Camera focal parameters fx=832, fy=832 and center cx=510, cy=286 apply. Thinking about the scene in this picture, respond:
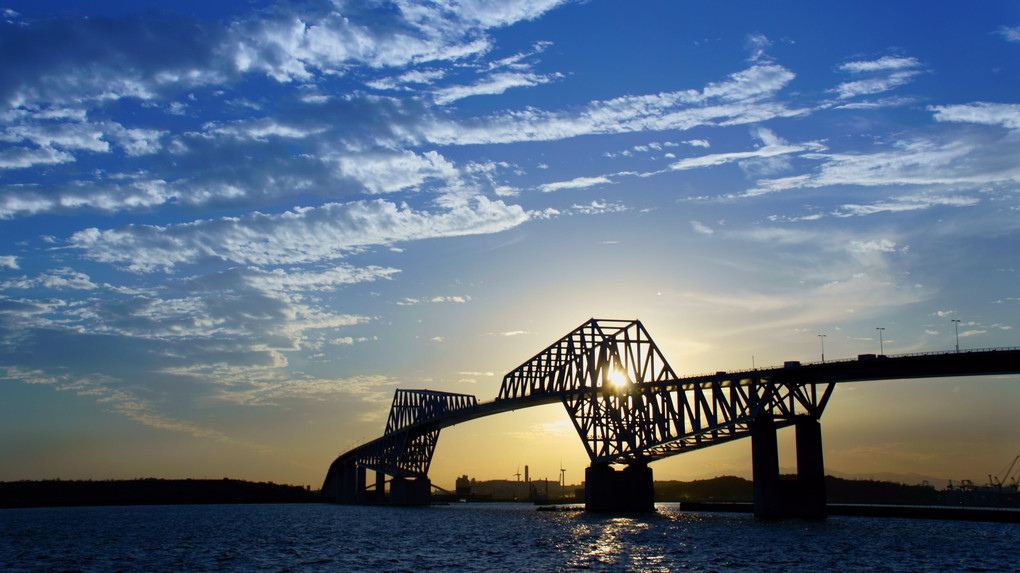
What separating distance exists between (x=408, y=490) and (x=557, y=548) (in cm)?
13449

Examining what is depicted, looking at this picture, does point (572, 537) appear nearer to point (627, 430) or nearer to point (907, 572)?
point (907, 572)

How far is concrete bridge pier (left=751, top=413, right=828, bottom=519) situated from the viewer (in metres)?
88.5

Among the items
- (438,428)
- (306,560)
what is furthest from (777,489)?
(438,428)

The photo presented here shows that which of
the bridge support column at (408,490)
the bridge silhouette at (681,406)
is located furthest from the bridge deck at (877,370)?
the bridge support column at (408,490)

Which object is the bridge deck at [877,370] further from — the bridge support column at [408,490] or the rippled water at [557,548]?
the bridge support column at [408,490]

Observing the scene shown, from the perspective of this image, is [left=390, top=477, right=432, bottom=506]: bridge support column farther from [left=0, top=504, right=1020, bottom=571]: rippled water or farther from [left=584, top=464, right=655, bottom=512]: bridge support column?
[left=0, top=504, right=1020, bottom=571]: rippled water

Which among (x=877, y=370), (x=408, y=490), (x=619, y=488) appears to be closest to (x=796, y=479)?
(x=877, y=370)

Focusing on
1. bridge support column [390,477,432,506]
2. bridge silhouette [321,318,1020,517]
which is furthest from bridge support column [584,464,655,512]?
bridge support column [390,477,432,506]

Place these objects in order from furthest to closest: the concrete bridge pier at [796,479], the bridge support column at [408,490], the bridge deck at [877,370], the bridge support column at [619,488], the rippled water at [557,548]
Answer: the bridge support column at [408,490], the bridge support column at [619,488], the concrete bridge pier at [796,479], the bridge deck at [877,370], the rippled water at [557,548]

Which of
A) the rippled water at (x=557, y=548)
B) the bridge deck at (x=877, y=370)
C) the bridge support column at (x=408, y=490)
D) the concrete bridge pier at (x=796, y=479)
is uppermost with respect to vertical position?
the bridge deck at (x=877, y=370)

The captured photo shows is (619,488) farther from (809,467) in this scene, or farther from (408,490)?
(408,490)

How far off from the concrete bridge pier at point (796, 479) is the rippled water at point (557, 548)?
322 centimetres

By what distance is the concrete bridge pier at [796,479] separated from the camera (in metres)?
88.5

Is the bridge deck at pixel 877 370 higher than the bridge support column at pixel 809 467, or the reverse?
the bridge deck at pixel 877 370
